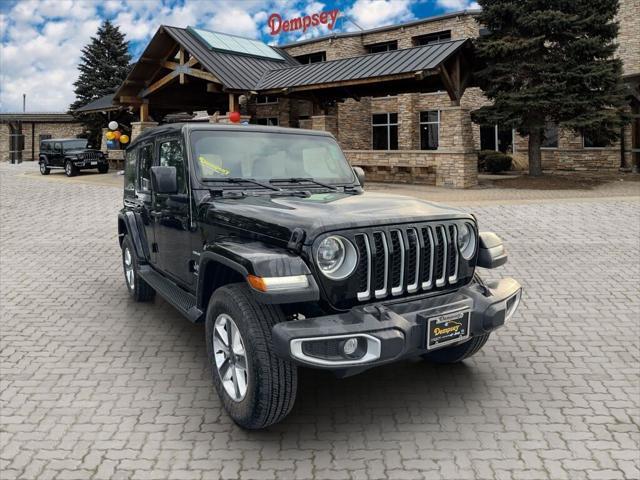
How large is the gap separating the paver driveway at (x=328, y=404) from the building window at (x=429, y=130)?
86.4 ft

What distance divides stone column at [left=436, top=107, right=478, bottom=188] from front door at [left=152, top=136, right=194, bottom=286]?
51.2 ft

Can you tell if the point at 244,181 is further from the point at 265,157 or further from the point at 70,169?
the point at 70,169

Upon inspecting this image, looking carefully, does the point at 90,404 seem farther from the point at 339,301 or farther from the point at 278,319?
the point at 339,301

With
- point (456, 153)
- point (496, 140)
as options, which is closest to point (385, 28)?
point (496, 140)

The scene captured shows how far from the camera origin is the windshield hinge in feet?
11.7

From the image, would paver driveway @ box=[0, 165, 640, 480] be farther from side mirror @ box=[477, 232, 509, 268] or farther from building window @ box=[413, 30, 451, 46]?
building window @ box=[413, 30, 451, 46]

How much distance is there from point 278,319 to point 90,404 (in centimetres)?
165

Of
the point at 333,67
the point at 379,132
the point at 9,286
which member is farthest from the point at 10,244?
the point at 379,132

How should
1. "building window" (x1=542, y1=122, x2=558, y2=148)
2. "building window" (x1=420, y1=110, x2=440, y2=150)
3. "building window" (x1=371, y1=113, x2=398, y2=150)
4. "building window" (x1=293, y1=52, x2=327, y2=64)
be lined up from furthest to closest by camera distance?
1. "building window" (x1=293, y1=52, x2=327, y2=64)
2. "building window" (x1=371, y1=113, x2=398, y2=150)
3. "building window" (x1=420, y1=110, x2=440, y2=150)
4. "building window" (x1=542, y1=122, x2=558, y2=148)

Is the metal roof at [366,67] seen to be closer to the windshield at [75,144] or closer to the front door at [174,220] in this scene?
the windshield at [75,144]

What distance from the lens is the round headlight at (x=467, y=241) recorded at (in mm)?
4191

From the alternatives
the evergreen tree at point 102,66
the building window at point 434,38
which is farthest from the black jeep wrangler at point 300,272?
the evergreen tree at point 102,66

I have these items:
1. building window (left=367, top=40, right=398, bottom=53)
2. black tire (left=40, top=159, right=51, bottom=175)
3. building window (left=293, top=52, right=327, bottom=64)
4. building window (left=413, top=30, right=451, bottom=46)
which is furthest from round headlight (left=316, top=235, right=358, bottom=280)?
building window (left=293, top=52, right=327, bottom=64)

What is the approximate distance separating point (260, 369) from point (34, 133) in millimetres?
55815
